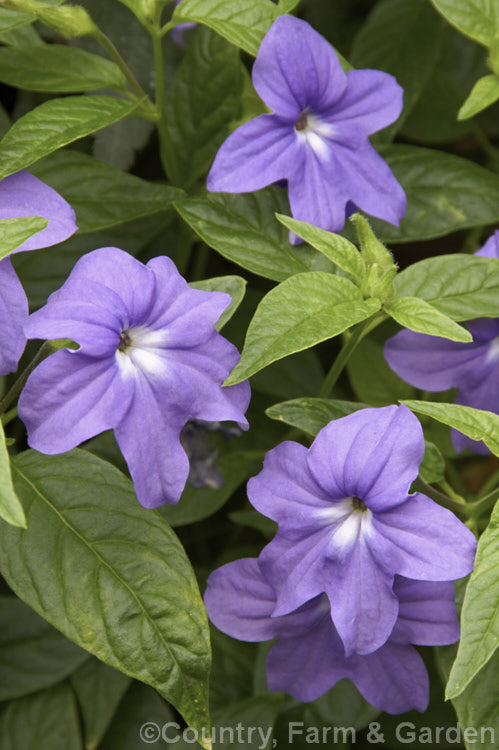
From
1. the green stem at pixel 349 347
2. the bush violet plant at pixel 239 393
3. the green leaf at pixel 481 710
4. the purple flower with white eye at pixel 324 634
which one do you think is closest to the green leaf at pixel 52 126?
the bush violet plant at pixel 239 393

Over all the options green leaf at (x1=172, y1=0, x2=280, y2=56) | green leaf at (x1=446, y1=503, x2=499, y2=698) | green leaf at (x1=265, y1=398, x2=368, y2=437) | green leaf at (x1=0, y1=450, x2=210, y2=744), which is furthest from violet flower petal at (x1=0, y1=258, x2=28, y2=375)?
green leaf at (x1=446, y1=503, x2=499, y2=698)

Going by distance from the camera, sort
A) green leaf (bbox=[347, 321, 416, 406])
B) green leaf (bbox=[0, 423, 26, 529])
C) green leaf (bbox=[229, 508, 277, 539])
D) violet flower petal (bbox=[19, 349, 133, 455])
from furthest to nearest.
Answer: green leaf (bbox=[347, 321, 416, 406]) → green leaf (bbox=[229, 508, 277, 539]) → violet flower petal (bbox=[19, 349, 133, 455]) → green leaf (bbox=[0, 423, 26, 529])

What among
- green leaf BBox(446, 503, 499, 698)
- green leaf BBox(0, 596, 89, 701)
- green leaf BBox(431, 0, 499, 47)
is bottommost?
green leaf BBox(0, 596, 89, 701)

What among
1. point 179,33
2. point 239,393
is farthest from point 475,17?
point 239,393

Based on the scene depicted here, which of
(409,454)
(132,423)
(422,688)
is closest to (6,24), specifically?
(132,423)

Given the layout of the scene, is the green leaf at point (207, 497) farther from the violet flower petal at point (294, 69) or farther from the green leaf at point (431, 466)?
the violet flower petal at point (294, 69)

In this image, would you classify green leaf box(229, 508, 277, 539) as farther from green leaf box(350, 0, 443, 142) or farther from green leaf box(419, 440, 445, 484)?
green leaf box(350, 0, 443, 142)

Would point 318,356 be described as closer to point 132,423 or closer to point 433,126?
point 433,126
